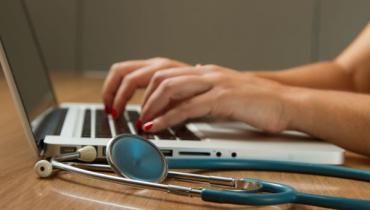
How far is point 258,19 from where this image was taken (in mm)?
2994

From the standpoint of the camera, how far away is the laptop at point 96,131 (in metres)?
0.62

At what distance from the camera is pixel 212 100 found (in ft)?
2.63

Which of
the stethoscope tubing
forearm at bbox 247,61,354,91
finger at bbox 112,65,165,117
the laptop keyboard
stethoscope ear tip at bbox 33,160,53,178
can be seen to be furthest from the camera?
forearm at bbox 247,61,354,91

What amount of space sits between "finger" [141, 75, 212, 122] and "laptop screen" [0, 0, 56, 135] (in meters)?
0.16

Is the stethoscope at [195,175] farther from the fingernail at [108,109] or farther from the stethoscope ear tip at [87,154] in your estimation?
the fingernail at [108,109]

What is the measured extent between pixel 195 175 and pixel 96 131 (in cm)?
26

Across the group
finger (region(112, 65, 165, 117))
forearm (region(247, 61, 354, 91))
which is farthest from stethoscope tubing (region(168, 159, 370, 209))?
forearm (region(247, 61, 354, 91))

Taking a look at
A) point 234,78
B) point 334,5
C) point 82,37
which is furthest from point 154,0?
point 234,78

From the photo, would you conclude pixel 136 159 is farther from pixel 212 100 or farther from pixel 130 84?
pixel 130 84

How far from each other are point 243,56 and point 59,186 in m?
2.60

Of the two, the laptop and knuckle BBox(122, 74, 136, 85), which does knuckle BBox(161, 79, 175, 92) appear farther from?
knuckle BBox(122, 74, 136, 85)

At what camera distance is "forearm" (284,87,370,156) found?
2.47ft

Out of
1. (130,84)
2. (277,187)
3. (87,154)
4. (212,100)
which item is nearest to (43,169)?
(87,154)

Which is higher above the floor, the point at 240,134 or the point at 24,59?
the point at 24,59
